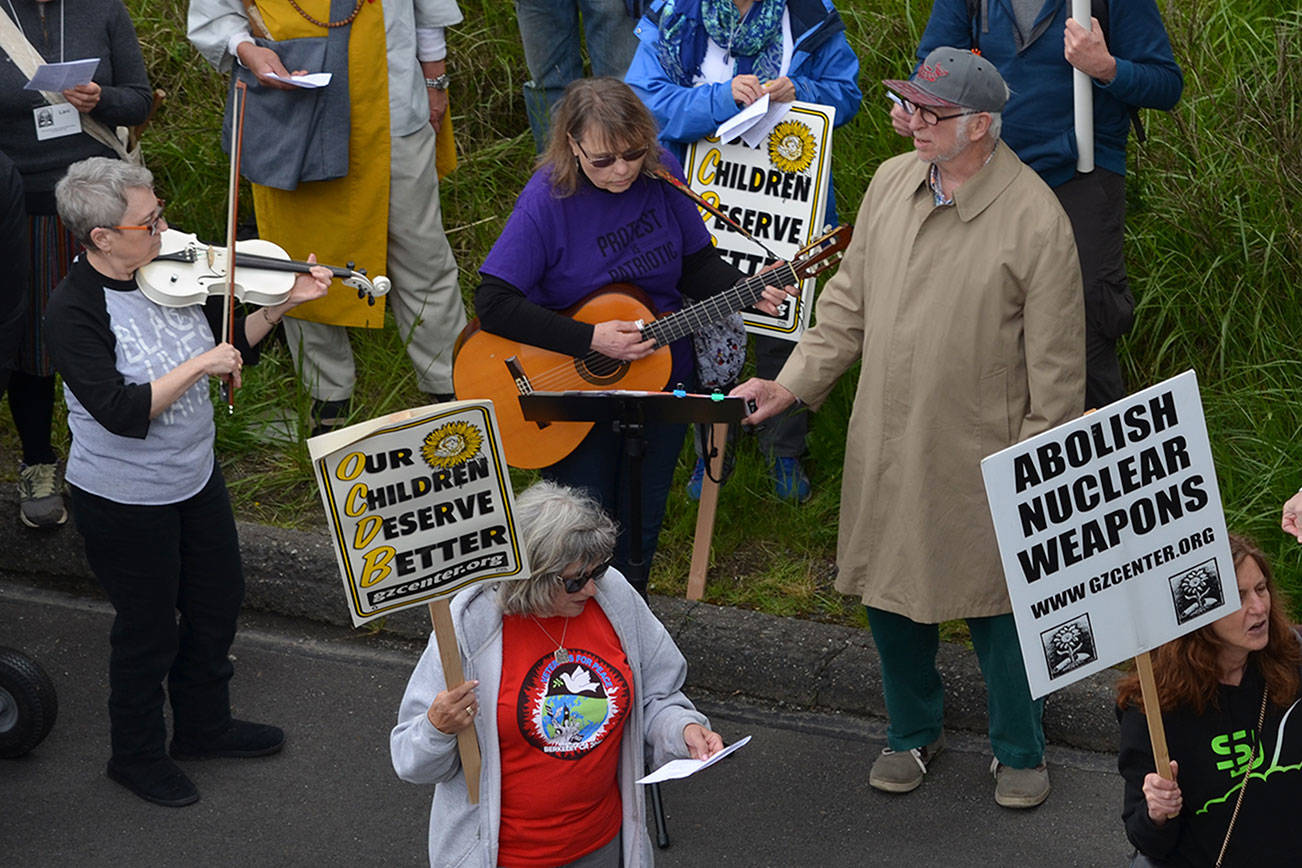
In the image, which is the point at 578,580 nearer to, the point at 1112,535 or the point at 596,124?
the point at 1112,535

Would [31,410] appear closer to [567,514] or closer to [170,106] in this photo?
[170,106]

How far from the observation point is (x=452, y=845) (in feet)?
12.4

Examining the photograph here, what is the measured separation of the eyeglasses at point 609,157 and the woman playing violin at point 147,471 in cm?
81

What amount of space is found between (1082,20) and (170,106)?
4660 mm

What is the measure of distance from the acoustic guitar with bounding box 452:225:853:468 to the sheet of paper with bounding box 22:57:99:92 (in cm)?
175

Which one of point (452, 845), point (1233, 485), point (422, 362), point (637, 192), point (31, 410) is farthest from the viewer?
point (422, 362)

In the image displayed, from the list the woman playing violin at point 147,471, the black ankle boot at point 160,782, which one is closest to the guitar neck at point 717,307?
the woman playing violin at point 147,471

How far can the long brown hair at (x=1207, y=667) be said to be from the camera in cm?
351

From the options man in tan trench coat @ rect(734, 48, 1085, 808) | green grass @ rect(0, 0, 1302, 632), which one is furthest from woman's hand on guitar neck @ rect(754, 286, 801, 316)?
green grass @ rect(0, 0, 1302, 632)

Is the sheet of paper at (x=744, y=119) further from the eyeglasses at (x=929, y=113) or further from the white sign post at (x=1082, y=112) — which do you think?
the eyeglasses at (x=929, y=113)

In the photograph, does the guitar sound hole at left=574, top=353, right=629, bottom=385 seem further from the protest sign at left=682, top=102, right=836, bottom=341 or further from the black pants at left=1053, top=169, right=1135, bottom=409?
the black pants at left=1053, top=169, right=1135, bottom=409

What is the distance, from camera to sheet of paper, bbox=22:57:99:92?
5836mm

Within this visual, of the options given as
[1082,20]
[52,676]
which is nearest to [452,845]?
[52,676]

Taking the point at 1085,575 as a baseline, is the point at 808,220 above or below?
below
